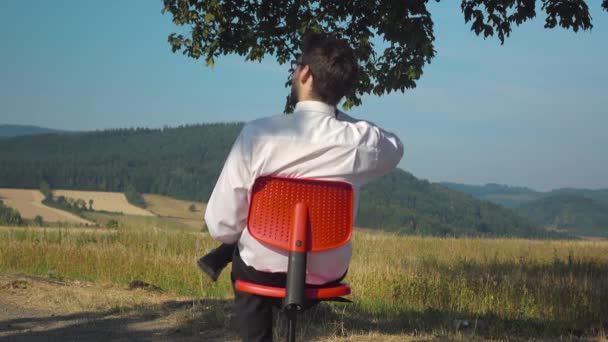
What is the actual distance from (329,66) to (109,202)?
99067 mm

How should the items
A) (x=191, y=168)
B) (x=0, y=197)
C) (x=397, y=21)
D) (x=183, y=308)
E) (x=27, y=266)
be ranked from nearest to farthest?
(x=183, y=308)
(x=397, y=21)
(x=27, y=266)
(x=0, y=197)
(x=191, y=168)

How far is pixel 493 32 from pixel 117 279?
6179mm

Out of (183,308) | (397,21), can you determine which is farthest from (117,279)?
(397,21)

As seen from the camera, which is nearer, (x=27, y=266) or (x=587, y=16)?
(x=587, y=16)

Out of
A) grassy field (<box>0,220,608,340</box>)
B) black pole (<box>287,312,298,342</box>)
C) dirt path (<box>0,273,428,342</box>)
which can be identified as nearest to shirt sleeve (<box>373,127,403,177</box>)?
black pole (<box>287,312,298,342</box>)

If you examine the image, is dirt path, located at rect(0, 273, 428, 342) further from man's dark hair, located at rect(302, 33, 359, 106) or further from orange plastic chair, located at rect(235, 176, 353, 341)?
man's dark hair, located at rect(302, 33, 359, 106)

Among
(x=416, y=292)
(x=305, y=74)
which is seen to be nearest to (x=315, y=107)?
(x=305, y=74)

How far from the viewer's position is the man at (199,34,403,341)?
3336mm

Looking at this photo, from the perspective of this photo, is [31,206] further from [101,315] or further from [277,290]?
[277,290]

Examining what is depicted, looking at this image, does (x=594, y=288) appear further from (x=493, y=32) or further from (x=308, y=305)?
(x=308, y=305)

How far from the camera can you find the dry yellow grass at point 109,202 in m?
93.3

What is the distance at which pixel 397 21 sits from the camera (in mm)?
10656

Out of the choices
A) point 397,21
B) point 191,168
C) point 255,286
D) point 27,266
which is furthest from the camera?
point 191,168

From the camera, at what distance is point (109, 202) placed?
10000 centimetres
